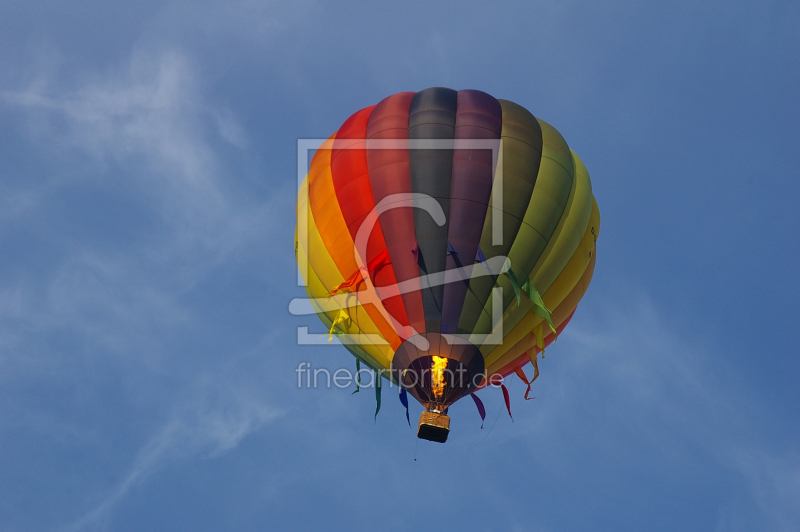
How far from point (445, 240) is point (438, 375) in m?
3.14

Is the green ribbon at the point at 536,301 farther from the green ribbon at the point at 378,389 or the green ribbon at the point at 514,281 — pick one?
the green ribbon at the point at 378,389

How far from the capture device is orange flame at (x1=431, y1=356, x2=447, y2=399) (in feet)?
69.5

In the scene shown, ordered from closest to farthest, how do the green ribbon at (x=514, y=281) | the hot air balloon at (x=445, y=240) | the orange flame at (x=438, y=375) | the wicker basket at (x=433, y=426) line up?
1. the wicker basket at (x=433, y=426)
2. the orange flame at (x=438, y=375)
3. the hot air balloon at (x=445, y=240)
4. the green ribbon at (x=514, y=281)

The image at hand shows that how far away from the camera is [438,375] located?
21188 millimetres

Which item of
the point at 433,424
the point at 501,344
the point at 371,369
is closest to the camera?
the point at 433,424

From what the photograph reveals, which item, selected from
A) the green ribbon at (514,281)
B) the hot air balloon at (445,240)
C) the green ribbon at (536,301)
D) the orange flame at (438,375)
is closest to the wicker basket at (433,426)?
the hot air balloon at (445,240)

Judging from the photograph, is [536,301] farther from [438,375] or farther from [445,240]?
[438,375]

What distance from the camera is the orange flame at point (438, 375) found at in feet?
69.5

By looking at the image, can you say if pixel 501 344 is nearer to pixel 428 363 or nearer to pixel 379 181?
pixel 428 363

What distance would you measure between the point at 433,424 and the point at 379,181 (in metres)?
6.24

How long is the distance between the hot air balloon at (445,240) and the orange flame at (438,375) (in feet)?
0.07

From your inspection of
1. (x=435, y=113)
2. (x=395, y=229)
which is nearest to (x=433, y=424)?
(x=395, y=229)

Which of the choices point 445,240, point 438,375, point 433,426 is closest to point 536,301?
point 445,240

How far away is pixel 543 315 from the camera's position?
882 inches
